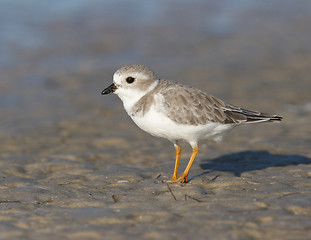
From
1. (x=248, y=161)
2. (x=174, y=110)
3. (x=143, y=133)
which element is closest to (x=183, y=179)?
(x=174, y=110)

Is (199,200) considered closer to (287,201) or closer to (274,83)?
(287,201)

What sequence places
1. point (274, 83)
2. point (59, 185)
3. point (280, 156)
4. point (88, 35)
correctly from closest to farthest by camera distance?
point (59, 185) < point (280, 156) < point (274, 83) < point (88, 35)

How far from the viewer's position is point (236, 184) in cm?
709

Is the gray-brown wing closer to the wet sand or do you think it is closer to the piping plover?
the piping plover

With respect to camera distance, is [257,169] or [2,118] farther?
[2,118]

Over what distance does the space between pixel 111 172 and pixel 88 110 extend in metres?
4.45

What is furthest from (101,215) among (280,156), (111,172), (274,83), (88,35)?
(88,35)

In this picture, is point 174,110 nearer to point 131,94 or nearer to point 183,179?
point 131,94

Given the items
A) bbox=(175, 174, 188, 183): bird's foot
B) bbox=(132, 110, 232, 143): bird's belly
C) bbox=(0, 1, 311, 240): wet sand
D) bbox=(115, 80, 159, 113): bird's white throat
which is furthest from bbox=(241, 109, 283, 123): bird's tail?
bbox=(115, 80, 159, 113): bird's white throat

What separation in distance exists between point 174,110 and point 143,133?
3.97 metres

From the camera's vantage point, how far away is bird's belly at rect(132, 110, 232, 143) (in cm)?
720

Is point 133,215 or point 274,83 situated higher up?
point 274,83

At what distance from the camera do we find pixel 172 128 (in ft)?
23.9

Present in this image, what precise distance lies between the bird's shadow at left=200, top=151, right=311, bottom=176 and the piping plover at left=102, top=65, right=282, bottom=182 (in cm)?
93
